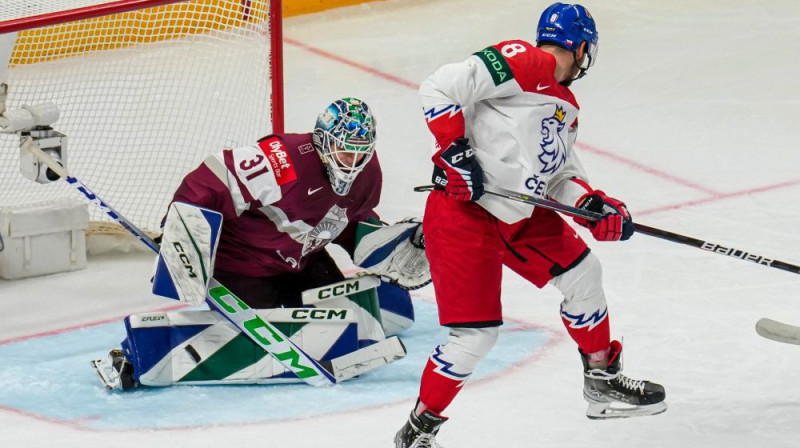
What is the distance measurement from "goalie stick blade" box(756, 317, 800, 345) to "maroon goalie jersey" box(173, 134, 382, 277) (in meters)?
1.13

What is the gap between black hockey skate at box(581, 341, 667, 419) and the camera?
3.68 m

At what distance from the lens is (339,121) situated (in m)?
3.96

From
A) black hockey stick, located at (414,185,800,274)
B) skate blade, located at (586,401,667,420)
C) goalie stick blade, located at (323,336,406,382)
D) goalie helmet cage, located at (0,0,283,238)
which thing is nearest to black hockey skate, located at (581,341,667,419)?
skate blade, located at (586,401,667,420)

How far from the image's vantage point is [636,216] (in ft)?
17.9

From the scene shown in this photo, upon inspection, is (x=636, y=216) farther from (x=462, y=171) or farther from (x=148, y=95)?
(x=462, y=171)

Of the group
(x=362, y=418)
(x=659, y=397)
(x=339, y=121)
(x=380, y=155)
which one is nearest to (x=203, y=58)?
(x=380, y=155)

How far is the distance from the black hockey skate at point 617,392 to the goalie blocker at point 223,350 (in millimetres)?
596

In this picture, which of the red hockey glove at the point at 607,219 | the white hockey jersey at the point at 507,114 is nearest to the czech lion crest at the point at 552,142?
the white hockey jersey at the point at 507,114

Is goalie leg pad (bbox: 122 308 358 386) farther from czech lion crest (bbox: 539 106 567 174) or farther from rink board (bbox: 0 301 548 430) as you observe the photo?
czech lion crest (bbox: 539 106 567 174)

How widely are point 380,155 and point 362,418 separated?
2.38 meters

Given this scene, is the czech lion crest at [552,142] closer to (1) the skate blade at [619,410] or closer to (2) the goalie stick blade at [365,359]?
(1) the skate blade at [619,410]

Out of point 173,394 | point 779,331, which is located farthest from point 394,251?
point 779,331

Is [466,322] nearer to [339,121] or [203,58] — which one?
[339,121]

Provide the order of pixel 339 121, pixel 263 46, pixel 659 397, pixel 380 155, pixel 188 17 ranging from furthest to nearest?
1. pixel 380 155
2. pixel 188 17
3. pixel 263 46
4. pixel 339 121
5. pixel 659 397
